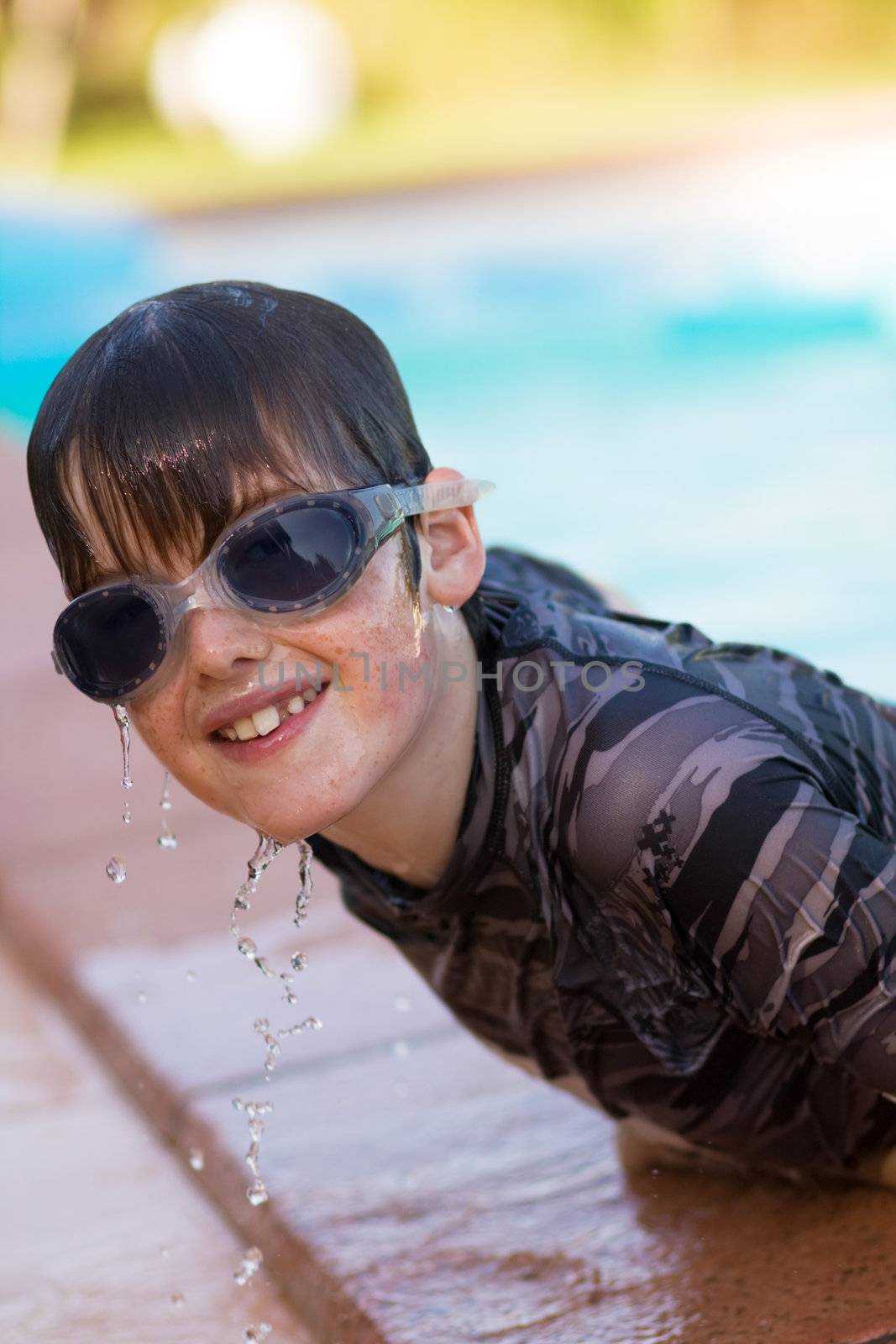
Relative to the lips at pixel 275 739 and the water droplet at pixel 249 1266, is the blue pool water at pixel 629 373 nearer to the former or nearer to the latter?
the water droplet at pixel 249 1266

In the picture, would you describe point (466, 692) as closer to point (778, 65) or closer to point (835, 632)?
point (835, 632)

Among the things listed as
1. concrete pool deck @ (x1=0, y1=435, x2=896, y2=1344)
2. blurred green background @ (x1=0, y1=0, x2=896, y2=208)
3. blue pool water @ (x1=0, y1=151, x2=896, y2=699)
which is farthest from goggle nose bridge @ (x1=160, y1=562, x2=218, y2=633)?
blurred green background @ (x1=0, y1=0, x2=896, y2=208)

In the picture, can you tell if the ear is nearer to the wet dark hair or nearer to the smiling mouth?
the wet dark hair

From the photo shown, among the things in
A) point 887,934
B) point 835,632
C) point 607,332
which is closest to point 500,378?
point 607,332

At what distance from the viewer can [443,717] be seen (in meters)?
2.00

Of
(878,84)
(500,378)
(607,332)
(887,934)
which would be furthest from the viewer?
(878,84)

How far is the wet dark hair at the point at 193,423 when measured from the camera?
5.86 ft

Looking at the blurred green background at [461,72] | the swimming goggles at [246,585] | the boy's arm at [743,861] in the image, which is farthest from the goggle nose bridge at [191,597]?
the blurred green background at [461,72]

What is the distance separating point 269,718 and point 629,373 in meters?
9.96

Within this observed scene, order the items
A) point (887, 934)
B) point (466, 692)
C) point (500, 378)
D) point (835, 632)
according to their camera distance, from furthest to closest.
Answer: point (500, 378), point (835, 632), point (466, 692), point (887, 934)

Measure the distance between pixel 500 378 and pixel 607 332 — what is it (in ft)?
4.05

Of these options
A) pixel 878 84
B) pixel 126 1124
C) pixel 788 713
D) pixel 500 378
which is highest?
pixel 878 84

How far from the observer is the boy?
178 centimetres

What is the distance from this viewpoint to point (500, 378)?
11.4 meters
